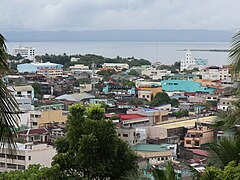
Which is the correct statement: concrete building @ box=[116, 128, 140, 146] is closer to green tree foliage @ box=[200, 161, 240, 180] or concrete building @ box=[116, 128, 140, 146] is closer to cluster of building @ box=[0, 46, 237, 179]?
cluster of building @ box=[0, 46, 237, 179]

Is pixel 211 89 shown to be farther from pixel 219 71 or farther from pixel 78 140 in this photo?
pixel 78 140

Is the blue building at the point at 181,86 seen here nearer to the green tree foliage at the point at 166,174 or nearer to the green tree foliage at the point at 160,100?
the green tree foliage at the point at 160,100

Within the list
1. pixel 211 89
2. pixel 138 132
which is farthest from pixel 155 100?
pixel 138 132

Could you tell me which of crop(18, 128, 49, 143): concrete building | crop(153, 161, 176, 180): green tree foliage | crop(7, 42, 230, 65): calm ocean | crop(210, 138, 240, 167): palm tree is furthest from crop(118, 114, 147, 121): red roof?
crop(7, 42, 230, 65): calm ocean

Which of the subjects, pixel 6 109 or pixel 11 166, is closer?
pixel 6 109

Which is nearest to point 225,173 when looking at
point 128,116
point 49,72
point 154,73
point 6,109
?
point 6,109

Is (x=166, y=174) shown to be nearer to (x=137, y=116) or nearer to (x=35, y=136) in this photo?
(x=35, y=136)

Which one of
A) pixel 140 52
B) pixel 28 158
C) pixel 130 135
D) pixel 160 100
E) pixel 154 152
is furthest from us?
pixel 140 52
